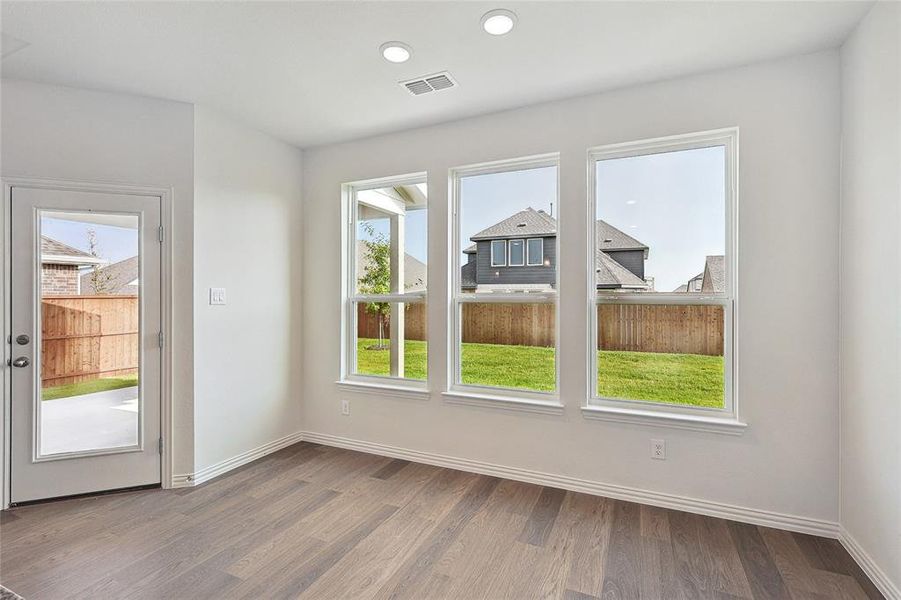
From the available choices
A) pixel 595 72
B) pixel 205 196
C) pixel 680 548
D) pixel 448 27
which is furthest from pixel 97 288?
pixel 680 548

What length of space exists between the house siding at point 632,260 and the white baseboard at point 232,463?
311 centimetres

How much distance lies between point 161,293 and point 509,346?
2.49 meters

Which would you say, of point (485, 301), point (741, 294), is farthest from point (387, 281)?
point (741, 294)

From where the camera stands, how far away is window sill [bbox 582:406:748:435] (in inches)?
99.2

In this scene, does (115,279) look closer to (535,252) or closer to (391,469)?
(391,469)

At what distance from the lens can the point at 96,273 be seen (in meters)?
2.84

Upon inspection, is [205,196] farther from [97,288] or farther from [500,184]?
[500,184]

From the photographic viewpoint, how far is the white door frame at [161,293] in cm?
261

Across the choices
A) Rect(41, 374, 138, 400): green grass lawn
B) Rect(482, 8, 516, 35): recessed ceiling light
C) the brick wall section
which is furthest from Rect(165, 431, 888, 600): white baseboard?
Rect(482, 8, 516, 35): recessed ceiling light

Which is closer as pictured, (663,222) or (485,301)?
Result: (663,222)

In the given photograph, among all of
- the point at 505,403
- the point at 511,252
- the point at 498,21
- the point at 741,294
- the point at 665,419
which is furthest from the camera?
the point at 511,252

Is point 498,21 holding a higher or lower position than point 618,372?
higher

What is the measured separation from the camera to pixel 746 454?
8.18 feet

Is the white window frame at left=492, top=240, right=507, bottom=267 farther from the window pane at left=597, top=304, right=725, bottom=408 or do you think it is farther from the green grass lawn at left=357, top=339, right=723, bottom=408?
the window pane at left=597, top=304, right=725, bottom=408
